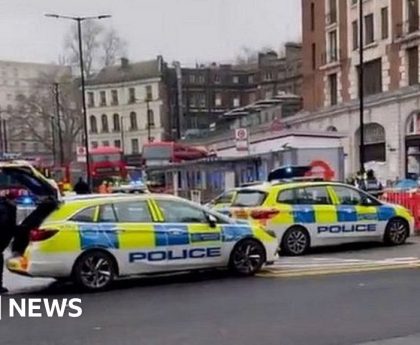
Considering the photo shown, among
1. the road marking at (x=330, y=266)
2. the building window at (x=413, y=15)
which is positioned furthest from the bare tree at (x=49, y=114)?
the road marking at (x=330, y=266)

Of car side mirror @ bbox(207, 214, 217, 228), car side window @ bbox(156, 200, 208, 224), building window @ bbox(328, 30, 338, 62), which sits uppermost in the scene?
building window @ bbox(328, 30, 338, 62)

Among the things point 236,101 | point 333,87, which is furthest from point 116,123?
point 333,87

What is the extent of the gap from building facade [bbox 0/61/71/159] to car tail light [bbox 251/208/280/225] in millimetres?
83363

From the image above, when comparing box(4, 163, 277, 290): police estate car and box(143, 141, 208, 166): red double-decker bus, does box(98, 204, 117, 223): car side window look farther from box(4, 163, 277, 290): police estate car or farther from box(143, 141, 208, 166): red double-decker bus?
box(143, 141, 208, 166): red double-decker bus

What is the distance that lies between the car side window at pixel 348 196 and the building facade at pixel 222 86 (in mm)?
92518

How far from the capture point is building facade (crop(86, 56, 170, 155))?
112312mm

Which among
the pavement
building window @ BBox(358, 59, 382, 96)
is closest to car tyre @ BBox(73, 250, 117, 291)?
the pavement

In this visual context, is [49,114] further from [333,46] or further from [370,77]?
[370,77]

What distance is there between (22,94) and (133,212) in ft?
370

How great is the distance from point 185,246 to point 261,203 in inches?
165

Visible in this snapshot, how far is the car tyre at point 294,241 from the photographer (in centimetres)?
1623

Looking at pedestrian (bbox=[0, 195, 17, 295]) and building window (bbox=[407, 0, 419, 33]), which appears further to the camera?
building window (bbox=[407, 0, 419, 33])

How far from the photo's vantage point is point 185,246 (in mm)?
12422

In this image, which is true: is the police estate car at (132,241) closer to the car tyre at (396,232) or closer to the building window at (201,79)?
the car tyre at (396,232)
